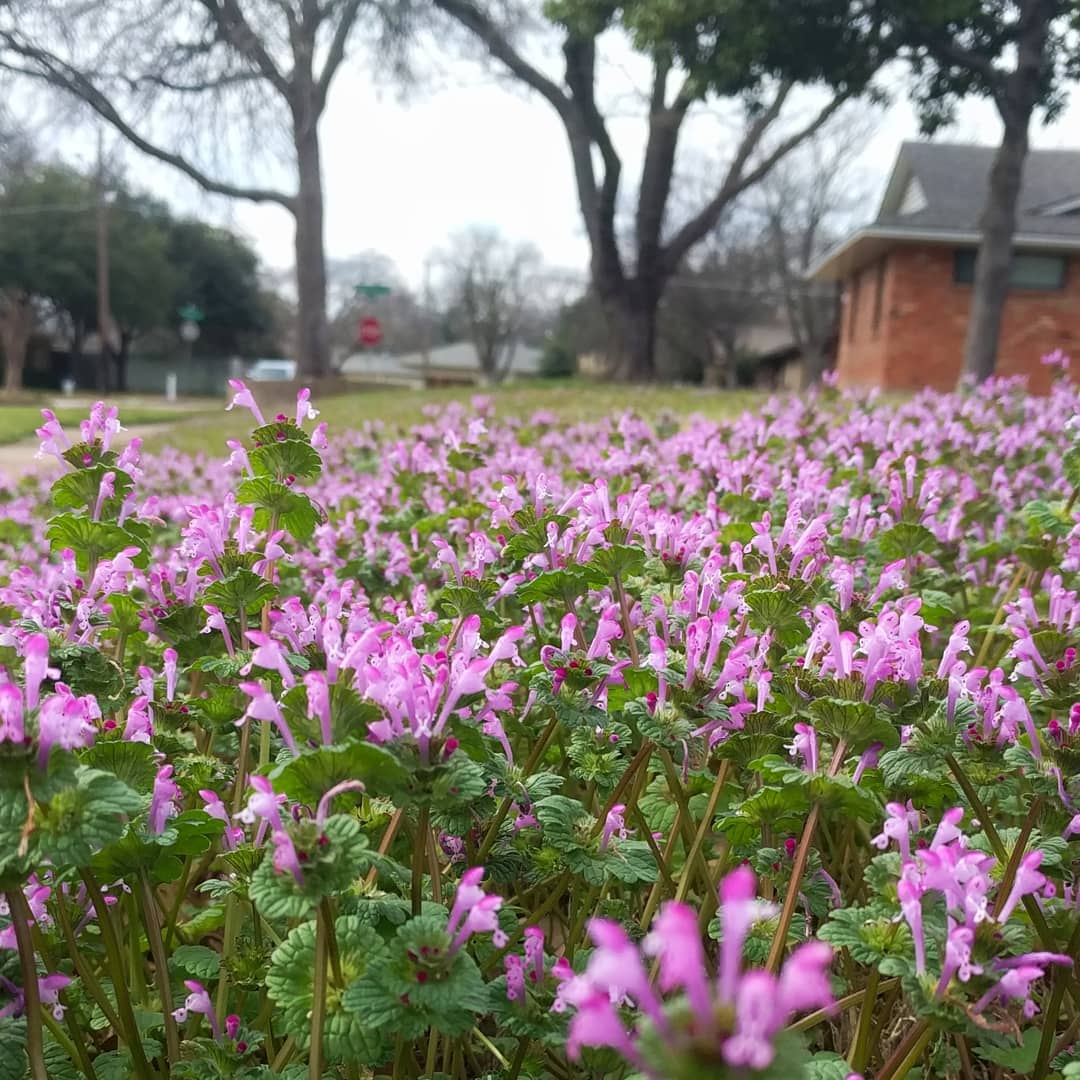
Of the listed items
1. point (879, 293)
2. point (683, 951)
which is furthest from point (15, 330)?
point (683, 951)

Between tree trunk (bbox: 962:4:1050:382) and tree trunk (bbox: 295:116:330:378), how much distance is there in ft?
44.3

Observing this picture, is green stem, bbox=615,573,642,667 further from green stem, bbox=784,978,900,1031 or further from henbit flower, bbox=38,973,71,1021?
henbit flower, bbox=38,973,71,1021

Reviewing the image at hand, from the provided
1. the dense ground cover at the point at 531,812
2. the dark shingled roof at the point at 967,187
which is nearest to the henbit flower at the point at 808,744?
the dense ground cover at the point at 531,812

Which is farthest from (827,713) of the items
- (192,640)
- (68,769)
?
(192,640)

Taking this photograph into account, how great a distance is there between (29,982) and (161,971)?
0.82 feet

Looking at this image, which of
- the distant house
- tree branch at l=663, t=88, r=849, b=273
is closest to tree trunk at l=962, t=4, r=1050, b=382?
tree branch at l=663, t=88, r=849, b=273

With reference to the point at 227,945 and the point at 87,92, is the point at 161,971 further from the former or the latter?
the point at 87,92

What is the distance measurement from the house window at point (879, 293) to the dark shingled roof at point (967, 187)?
102 cm

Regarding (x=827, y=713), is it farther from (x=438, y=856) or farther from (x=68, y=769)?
(x=68, y=769)

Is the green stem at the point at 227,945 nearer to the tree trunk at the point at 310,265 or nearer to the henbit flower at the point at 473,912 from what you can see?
the henbit flower at the point at 473,912

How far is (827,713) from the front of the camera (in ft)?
3.52

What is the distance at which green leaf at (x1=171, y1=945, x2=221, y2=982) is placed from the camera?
123cm

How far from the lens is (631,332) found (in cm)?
2014

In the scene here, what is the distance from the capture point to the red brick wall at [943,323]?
60.6 feet
